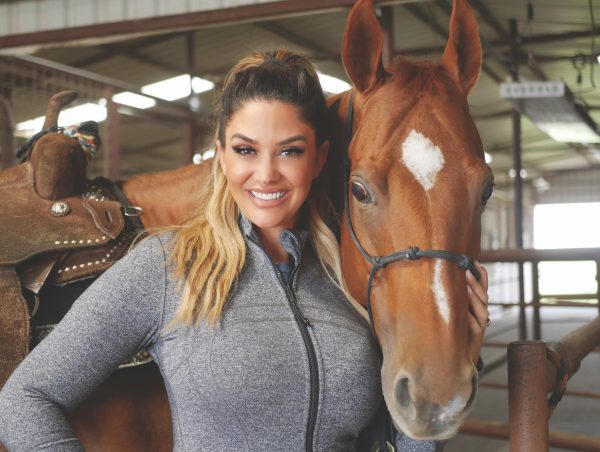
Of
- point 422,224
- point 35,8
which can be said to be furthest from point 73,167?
point 35,8

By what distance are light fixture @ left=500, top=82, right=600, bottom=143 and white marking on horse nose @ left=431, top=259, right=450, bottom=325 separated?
3.19 meters

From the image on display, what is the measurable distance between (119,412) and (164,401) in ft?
0.28

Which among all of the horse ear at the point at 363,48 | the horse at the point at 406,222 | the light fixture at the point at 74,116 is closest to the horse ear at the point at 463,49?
the horse at the point at 406,222

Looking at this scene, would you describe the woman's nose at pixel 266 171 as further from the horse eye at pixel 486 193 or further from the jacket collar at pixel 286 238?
the horse eye at pixel 486 193

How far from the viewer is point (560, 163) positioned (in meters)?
19.0

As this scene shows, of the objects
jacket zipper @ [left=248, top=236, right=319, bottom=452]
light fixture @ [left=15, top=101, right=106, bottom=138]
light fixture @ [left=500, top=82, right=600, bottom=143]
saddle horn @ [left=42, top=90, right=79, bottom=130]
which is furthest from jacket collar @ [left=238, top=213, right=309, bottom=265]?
light fixture @ [left=15, top=101, right=106, bottom=138]

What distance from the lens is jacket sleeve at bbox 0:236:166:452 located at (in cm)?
91

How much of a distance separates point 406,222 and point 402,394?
0.25 m

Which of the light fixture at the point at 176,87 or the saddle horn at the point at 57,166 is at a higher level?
the light fixture at the point at 176,87

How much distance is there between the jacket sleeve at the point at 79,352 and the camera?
91 cm

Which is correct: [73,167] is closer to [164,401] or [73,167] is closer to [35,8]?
[164,401]

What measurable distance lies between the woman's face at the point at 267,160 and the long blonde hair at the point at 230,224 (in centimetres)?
2

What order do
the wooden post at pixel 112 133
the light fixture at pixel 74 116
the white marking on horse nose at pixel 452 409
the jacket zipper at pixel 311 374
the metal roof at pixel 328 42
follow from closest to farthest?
the white marking on horse nose at pixel 452 409 < the jacket zipper at pixel 311 374 < the wooden post at pixel 112 133 < the metal roof at pixel 328 42 < the light fixture at pixel 74 116

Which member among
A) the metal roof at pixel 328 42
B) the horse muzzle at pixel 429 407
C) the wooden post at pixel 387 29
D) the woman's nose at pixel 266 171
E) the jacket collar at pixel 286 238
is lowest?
the horse muzzle at pixel 429 407
